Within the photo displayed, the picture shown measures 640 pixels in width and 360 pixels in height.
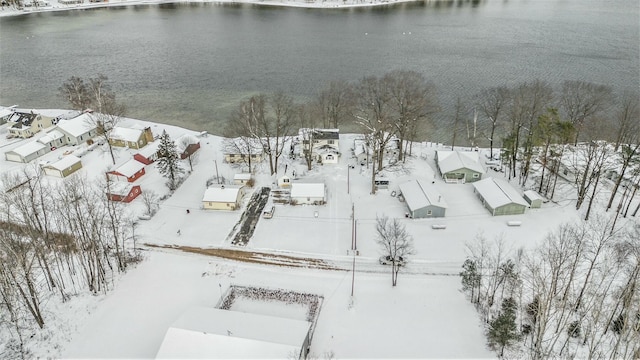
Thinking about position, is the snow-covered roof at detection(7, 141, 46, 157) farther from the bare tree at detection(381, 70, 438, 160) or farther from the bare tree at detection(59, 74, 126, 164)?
the bare tree at detection(381, 70, 438, 160)

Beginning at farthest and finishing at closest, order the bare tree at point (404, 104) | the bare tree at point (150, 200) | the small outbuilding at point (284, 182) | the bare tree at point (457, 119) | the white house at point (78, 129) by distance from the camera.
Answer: the white house at point (78, 129) < the bare tree at point (457, 119) < the bare tree at point (404, 104) < the small outbuilding at point (284, 182) < the bare tree at point (150, 200)

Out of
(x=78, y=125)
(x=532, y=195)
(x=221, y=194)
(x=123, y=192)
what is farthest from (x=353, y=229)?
(x=78, y=125)

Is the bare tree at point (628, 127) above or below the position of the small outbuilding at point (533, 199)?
above

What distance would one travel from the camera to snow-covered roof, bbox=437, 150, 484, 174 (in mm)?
45688

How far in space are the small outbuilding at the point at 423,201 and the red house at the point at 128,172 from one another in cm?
2884

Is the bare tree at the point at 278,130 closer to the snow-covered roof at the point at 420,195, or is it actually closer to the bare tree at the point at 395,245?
the snow-covered roof at the point at 420,195

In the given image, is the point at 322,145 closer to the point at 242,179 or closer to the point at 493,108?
the point at 242,179

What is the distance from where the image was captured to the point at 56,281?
33.0 meters

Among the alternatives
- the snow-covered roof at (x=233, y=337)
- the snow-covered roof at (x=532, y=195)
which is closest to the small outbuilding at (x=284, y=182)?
the snow-covered roof at (x=233, y=337)

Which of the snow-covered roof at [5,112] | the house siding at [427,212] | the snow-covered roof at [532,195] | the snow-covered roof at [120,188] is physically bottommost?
the house siding at [427,212]

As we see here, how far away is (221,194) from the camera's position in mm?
41688

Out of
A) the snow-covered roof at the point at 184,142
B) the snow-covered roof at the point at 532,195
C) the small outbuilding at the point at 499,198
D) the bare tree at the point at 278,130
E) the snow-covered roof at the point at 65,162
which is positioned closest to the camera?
the small outbuilding at the point at 499,198

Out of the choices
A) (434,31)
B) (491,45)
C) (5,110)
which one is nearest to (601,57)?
(491,45)

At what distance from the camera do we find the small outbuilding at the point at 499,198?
129 feet
